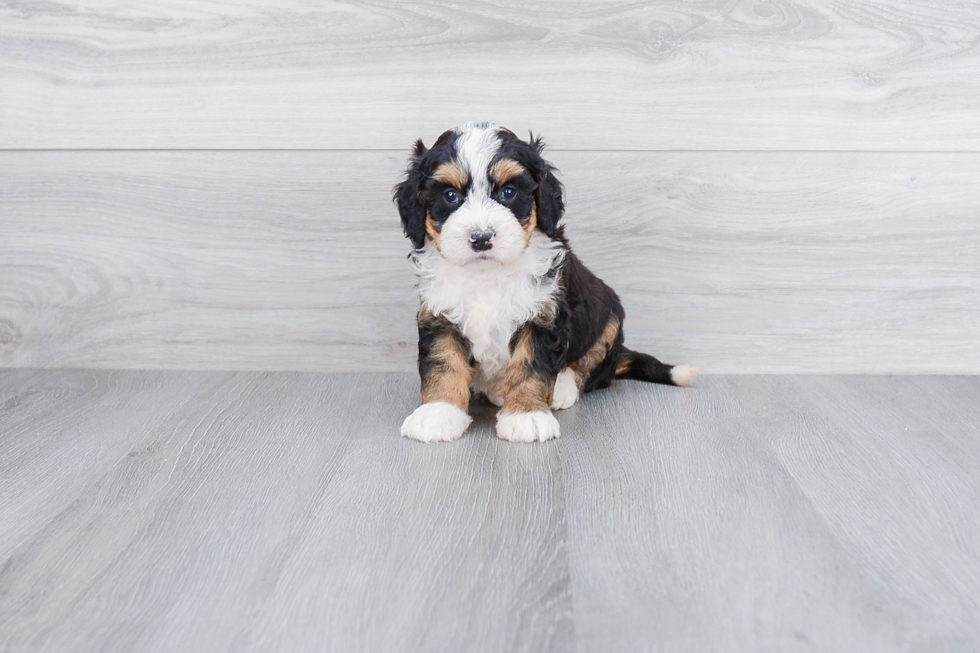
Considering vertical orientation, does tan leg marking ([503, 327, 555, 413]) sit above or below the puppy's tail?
above

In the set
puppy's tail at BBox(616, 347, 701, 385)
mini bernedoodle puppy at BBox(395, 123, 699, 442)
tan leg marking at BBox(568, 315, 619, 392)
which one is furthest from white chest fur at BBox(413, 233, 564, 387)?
puppy's tail at BBox(616, 347, 701, 385)

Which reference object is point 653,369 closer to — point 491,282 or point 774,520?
point 491,282

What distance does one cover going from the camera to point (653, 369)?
2799 millimetres

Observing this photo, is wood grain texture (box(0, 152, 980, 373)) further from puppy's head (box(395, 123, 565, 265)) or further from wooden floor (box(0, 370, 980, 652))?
puppy's head (box(395, 123, 565, 265))

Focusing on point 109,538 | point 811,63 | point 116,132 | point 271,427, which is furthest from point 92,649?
point 811,63

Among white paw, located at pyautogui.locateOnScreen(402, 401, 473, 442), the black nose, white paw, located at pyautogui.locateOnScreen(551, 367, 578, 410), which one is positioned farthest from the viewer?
white paw, located at pyautogui.locateOnScreen(551, 367, 578, 410)

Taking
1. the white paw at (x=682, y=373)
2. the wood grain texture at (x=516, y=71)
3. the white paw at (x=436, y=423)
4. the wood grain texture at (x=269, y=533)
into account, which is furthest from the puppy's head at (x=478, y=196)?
the white paw at (x=682, y=373)

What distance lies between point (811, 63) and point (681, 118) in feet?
1.46

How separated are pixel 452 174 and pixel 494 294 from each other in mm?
356

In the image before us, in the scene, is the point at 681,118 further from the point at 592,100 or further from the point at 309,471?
the point at 309,471

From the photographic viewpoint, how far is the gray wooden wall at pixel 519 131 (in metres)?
2.76

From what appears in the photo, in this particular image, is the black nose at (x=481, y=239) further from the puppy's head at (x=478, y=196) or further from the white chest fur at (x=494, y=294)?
the white chest fur at (x=494, y=294)

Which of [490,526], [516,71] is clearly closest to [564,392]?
[490,526]

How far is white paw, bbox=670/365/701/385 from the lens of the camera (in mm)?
2752
